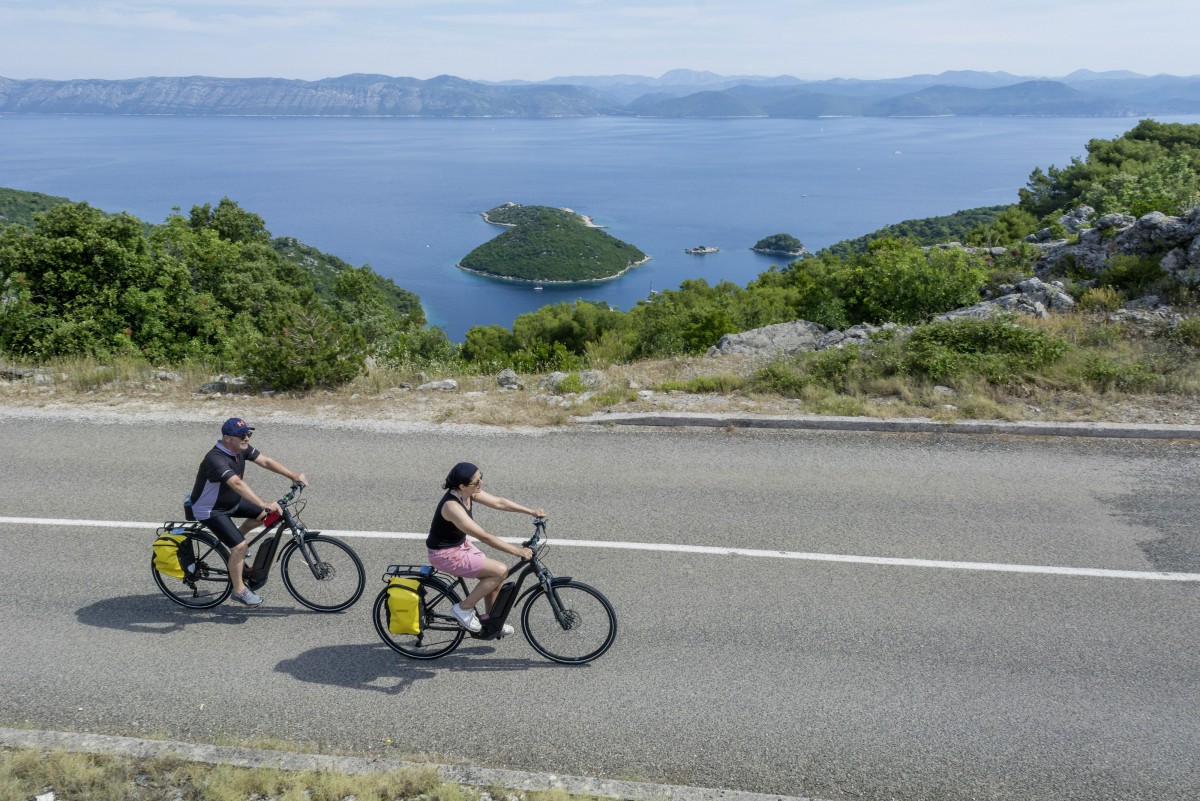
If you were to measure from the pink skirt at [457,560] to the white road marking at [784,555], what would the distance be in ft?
2.89

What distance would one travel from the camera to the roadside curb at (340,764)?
490 centimetres

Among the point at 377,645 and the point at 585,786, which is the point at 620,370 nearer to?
the point at 377,645

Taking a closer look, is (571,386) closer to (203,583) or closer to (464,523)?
(203,583)

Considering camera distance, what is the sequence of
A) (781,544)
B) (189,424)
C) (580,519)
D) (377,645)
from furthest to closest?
(189,424), (580,519), (781,544), (377,645)

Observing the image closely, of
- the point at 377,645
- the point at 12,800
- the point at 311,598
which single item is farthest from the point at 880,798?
the point at 12,800

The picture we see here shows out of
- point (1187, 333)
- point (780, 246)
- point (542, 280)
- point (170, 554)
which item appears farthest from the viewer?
point (780, 246)

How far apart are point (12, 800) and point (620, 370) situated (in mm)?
10325

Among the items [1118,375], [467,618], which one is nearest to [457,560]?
[467,618]

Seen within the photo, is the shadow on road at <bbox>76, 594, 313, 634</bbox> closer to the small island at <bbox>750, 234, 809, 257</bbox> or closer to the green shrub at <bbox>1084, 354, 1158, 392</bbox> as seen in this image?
the green shrub at <bbox>1084, 354, 1158, 392</bbox>

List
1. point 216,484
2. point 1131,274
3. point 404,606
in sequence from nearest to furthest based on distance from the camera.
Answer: point 404,606 → point 216,484 → point 1131,274

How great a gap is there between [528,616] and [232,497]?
278 centimetres

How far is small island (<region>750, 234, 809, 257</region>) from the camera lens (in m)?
143

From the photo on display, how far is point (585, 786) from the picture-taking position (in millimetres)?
4961

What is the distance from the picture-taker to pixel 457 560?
6012 millimetres
